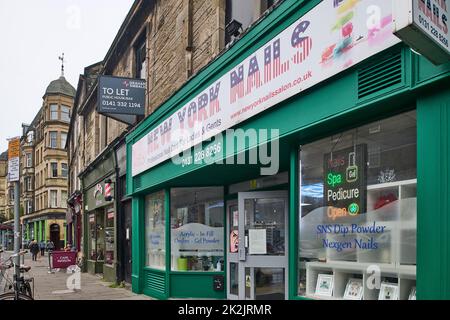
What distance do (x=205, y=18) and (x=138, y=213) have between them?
18.0 feet

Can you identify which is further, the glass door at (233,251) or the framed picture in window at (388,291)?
the glass door at (233,251)

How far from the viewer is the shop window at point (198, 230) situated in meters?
10.2

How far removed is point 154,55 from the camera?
1269cm

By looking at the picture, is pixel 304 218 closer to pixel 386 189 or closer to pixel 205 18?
pixel 386 189

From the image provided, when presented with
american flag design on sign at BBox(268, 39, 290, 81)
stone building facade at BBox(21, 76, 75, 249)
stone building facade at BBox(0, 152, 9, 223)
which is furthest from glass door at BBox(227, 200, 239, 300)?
stone building facade at BBox(0, 152, 9, 223)

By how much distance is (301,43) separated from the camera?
5.59m

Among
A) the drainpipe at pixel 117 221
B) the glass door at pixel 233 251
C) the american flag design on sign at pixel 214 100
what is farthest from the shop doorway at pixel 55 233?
the american flag design on sign at pixel 214 100

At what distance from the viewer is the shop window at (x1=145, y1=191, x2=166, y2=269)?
1120 centimetres

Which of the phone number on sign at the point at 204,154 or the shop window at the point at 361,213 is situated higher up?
the phone number on sign at the point at 204,154

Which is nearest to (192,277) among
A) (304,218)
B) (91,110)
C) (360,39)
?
(304,218)

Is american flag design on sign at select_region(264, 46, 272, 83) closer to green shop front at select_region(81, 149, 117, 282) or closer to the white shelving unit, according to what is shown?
the white shelving unit

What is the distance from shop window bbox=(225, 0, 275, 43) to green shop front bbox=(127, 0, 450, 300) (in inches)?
52.9

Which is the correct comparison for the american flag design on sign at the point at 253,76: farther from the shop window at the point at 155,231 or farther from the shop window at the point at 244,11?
the shop window at the point at 155,231

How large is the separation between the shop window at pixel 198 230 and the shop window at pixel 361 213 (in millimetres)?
Answer: 4554
